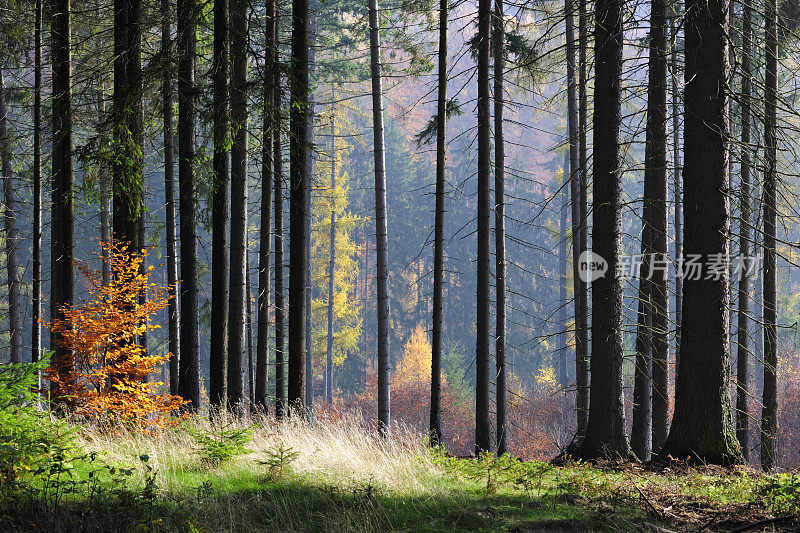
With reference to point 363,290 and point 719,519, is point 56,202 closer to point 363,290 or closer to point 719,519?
point 719,519

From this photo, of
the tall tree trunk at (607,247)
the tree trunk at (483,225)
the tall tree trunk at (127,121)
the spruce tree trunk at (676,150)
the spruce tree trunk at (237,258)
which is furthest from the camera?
the tree trunk at (483,225)

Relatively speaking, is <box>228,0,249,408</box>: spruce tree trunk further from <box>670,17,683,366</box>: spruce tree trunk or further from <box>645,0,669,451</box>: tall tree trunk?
<box>645,0,669,451</box>: tall tree trunk

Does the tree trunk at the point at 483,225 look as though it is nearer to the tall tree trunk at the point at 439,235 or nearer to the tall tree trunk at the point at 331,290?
the tall tree trunk at the point at 439,235

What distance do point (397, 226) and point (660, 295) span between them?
33.6 m

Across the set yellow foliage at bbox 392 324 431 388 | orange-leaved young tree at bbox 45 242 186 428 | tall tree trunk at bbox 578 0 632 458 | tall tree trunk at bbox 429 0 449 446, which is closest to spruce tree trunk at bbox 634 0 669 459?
tall tree trunk at bbox 578 0 632 458

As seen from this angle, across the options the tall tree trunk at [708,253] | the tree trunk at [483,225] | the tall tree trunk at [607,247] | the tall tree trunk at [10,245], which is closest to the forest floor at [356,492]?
the tall tree trunk at [708,253]

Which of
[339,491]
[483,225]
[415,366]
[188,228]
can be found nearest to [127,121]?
[188,228]

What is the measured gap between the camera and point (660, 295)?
9773 mm

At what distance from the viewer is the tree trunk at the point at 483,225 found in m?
10.1

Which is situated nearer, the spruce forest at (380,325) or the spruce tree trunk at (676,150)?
the spruce forest at (380,325)

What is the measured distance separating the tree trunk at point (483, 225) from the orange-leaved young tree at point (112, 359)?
500 centimetres

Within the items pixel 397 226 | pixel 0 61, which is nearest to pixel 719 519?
pixel 0 61

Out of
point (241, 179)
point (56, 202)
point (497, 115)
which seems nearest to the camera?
point (241, 179)

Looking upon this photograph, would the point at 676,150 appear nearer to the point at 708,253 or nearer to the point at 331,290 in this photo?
the point at 708,253
